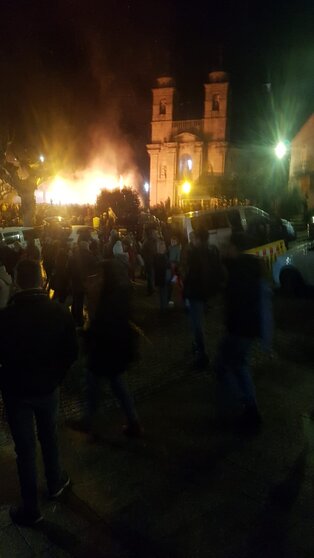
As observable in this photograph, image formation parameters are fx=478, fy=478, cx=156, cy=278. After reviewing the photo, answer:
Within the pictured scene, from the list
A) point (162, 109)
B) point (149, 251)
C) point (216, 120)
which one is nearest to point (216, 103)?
point (216, 120)

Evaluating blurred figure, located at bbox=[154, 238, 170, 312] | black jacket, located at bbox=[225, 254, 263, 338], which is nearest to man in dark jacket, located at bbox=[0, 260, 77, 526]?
black jacket, located at bbox=[225, 254, 263, 338]

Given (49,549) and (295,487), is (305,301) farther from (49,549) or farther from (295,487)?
(49,549)

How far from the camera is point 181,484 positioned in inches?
149

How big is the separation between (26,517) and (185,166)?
56.1m

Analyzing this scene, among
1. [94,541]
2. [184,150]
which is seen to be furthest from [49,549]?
[184,150]

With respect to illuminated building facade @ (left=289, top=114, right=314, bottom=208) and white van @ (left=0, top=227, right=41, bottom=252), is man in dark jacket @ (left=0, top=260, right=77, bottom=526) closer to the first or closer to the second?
→ white van @ (left=0, top=227, right=41, bottom=252)

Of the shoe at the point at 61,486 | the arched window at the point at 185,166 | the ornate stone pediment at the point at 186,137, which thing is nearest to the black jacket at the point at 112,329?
the shoe at the point at 61,486

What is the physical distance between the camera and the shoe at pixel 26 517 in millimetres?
3314

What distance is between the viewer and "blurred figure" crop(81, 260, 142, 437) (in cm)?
426

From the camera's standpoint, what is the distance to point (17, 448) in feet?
10.9

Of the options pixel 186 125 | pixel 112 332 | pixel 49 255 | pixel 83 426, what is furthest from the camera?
pixel 186 125

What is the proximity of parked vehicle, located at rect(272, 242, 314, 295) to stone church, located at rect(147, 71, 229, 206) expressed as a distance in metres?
44.3

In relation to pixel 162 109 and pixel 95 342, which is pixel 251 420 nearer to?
pixel 95 342

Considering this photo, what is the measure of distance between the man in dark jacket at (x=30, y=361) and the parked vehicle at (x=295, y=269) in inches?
323
